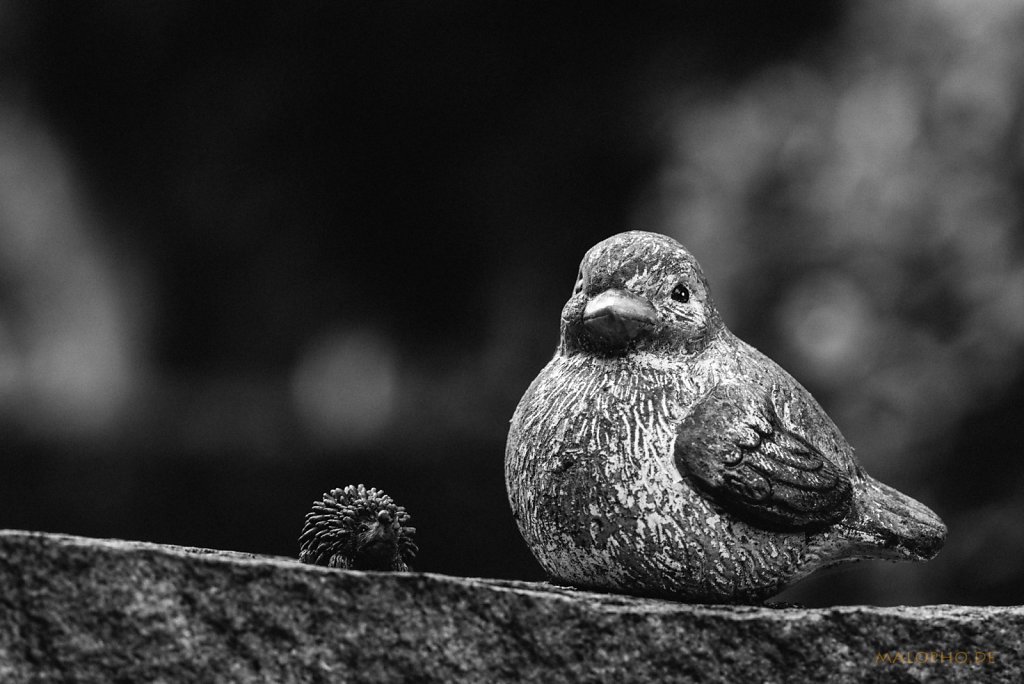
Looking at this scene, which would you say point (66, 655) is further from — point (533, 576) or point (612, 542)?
point (533, 576)

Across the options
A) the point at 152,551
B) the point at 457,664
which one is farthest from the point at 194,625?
the point at 457,664

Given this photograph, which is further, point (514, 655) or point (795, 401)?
point (795, 401)

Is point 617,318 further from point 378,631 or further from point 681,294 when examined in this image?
point 378,631

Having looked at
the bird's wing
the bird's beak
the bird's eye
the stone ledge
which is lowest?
the stone ledge

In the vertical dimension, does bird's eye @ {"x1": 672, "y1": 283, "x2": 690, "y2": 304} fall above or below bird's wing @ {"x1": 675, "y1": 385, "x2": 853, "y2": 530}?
above

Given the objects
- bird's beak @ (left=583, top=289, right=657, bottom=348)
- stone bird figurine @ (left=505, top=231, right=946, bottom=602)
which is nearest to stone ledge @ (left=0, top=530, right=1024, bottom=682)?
stone bird figurine @ (left=505, top=231, right=946, bottom=602)

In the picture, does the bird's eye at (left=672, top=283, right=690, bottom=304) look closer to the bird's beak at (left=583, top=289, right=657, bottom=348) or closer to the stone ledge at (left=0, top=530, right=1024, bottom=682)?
the bird's beak at (left=583, top=289, right=657, bottom=348)

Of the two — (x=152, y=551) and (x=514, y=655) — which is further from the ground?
(x=152, y=551)

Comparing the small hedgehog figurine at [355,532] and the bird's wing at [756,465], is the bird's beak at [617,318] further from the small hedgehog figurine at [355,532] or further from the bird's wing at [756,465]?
the small hedgehog figurine at [355,532]
